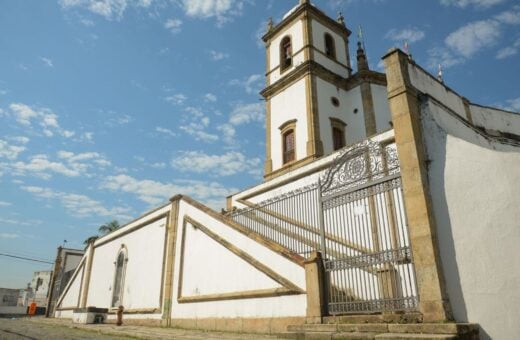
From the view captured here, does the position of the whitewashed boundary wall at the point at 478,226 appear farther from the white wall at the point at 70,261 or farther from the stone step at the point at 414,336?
the white wall at the point at 70,261

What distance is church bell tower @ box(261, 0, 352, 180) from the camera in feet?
62.4

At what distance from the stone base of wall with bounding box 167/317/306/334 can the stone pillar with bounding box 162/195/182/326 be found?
57.4 inches

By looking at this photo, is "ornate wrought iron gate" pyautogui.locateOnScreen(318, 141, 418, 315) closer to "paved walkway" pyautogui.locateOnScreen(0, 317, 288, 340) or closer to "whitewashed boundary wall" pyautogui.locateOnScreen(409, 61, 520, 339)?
"whitewashed boundary wall" pyautogui.locateOnScreen(409, 61, 520, 339)

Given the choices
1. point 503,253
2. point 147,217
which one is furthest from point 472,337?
point 147,217

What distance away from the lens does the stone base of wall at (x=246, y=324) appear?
740 cm

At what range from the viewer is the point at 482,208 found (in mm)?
5434

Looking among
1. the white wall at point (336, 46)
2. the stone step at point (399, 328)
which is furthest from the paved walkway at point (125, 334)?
the white wall at point (336, 46)

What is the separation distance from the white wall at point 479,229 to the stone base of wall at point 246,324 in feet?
9.95

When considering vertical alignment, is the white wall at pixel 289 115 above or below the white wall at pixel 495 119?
above

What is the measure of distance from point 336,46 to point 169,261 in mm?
16675

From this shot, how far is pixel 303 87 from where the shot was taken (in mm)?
19938

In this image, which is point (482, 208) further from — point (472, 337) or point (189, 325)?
point (189, 325)

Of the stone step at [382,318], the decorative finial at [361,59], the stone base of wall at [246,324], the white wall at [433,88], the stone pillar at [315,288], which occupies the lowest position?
the stone base of wall at [246,324]

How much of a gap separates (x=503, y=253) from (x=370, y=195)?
6.93 ft
